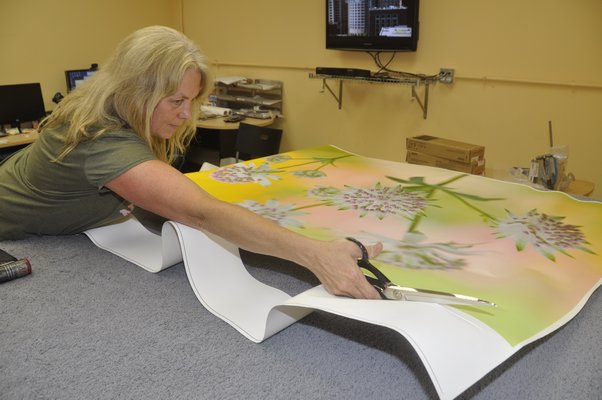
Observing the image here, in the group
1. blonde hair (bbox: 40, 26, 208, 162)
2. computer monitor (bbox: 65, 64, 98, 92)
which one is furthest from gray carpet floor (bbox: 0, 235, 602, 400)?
computer monitor (bbox: 65, 64, 98, 92)

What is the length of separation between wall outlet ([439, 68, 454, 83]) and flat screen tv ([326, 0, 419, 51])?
26 centimetres

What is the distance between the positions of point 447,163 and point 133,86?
1.60m

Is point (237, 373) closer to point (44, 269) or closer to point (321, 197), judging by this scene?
point (44, 269)

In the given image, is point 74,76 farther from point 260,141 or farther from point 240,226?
point 240,226

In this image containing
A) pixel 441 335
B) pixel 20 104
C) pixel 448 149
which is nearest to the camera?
pixel 441 335

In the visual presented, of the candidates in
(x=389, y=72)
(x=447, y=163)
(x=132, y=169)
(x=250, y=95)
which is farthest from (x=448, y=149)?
(x=250, y=95)

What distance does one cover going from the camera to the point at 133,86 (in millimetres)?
1227

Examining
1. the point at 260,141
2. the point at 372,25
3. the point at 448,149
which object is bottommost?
the point at 260,141

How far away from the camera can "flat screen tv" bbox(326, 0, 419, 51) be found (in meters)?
3.14

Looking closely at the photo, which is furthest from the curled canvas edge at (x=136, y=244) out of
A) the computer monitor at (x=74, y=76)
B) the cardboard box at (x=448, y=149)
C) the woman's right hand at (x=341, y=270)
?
the computer monitor at (x=74, y=76)

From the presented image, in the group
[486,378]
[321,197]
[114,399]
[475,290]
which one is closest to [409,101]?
[321,197]

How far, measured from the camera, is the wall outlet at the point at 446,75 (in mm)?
3088

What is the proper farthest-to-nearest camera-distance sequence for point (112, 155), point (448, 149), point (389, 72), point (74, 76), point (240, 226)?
1. point (74, 76)
2. point (389, 72)
3. point (448, 149)
4. point (112, 155)
5. point (240, 226)

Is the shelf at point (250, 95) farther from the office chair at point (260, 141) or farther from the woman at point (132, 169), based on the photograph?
the woman at point (132, 169)
